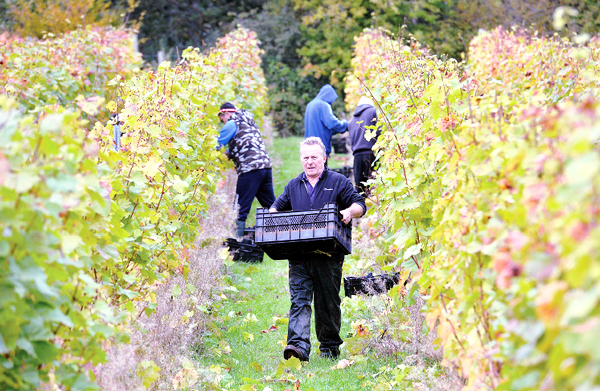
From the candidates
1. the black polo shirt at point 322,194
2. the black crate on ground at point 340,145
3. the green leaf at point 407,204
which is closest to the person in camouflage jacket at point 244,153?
the black polo shirt at point 322,194

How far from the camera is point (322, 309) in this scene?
5145 millimetres

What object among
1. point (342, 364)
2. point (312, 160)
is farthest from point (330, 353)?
point (312, 160)

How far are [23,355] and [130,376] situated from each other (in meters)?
1.12

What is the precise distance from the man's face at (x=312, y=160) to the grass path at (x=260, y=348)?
1.32m

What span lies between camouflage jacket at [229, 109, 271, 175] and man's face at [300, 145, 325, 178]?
9.93 feet

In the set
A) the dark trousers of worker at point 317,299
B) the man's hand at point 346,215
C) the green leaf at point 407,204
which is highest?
the man's hand at point 346,215

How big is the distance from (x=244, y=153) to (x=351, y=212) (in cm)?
351

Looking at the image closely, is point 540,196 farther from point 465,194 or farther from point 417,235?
point 417,235

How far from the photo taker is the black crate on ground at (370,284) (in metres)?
5.71

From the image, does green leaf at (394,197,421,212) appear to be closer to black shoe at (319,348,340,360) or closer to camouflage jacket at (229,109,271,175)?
black shoe at (319,348,340,360)

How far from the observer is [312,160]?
5223 millimetres

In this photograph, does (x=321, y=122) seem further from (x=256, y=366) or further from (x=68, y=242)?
(x=68, y=242)

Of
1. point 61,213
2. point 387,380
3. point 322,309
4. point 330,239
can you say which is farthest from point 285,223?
point 61,213

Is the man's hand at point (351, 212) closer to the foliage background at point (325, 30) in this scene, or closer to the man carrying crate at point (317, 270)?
the man carrying crate at point (317, 270)
